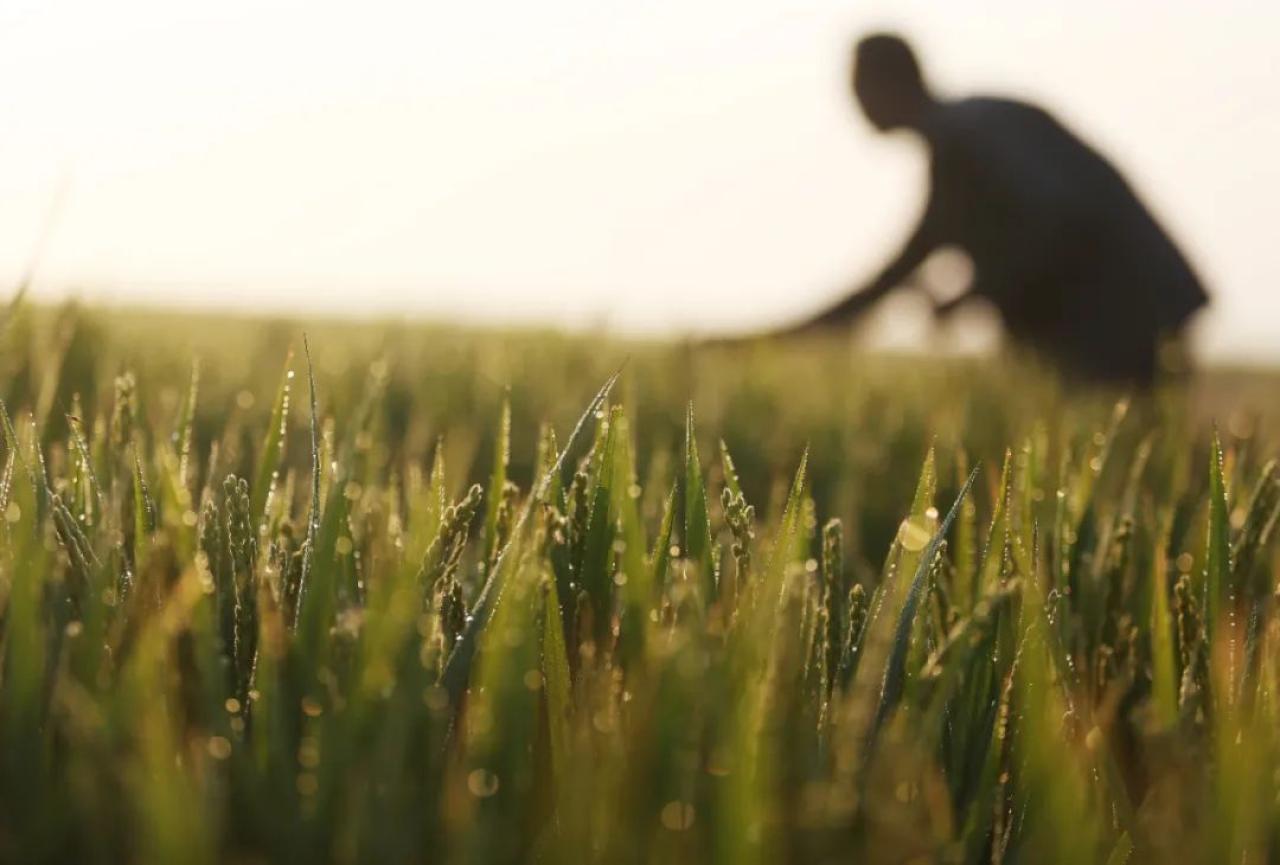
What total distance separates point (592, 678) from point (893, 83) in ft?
15.5

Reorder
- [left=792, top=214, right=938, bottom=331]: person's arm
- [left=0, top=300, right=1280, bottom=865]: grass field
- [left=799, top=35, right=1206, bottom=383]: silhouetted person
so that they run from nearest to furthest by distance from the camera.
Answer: [left=0, top=300, right=1280, bottom=865]: grass field
[left=792, top=214, right=938, bottom=331]: person's arm
[left=799, top=35, right=1206, bottom=383]: silhouetted person

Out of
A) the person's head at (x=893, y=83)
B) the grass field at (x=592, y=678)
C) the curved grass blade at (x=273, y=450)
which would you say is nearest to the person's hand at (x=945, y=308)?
the person's head at (x=893, y=83)

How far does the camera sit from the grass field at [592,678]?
2.23 ft

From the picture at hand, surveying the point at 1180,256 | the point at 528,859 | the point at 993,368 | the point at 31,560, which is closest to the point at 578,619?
the point at 528,859

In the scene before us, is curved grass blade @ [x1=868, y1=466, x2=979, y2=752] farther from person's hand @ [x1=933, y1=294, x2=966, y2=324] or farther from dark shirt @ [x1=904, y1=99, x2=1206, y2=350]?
person's hand @ [x1=933, y1=294, x2=966, y2=324]

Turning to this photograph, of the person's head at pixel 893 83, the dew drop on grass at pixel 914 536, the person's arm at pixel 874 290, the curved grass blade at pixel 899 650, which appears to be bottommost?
the curved grass blade at pixel 899 650

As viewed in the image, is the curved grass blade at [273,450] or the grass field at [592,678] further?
the curved grass blade at [273,450]

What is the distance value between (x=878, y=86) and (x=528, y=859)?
16.0ft

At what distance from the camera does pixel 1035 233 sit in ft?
16.6

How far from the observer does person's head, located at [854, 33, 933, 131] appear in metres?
5.24

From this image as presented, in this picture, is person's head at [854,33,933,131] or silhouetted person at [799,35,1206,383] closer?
silhouetted person at [799,35,1206,383]

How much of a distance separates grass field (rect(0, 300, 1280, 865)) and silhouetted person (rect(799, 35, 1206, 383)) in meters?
3.61

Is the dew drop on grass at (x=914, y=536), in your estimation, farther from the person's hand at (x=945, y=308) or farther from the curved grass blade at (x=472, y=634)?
the person's hand at (x=945, y=308)

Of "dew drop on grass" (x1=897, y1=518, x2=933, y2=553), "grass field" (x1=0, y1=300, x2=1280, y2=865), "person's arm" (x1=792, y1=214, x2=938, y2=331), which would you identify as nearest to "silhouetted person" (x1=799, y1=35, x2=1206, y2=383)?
"person's arm" (x1=792, y1=214, x2=938, y2=331)
